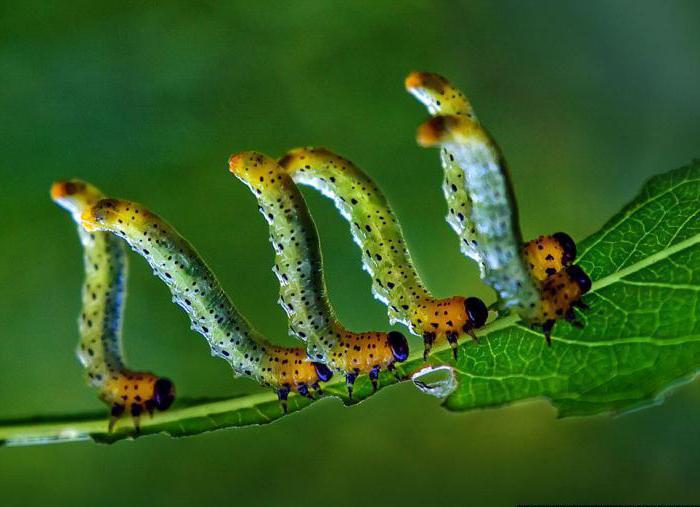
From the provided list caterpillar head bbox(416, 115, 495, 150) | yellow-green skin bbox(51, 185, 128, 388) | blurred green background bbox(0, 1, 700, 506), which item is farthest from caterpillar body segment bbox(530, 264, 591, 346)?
blurred green background bbox(0, 1, 700, 506)

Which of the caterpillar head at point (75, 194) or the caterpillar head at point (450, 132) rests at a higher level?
the caterpillar head at point (75, 194)

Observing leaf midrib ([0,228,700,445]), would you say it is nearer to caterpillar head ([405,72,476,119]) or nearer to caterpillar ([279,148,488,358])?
caterpillar ([279,148,488,358])

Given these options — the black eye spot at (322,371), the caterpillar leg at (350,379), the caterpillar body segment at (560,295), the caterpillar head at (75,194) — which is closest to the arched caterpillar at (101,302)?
the caterpillar head at (75,194)

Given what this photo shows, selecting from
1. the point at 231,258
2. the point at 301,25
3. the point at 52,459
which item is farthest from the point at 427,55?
the point at 52,459

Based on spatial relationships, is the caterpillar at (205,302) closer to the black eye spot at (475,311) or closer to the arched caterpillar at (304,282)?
the arched caterpillar at (304,282)

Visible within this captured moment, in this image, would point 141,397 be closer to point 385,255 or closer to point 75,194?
point 75,194

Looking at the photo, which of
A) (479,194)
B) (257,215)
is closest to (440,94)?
(479,194)
